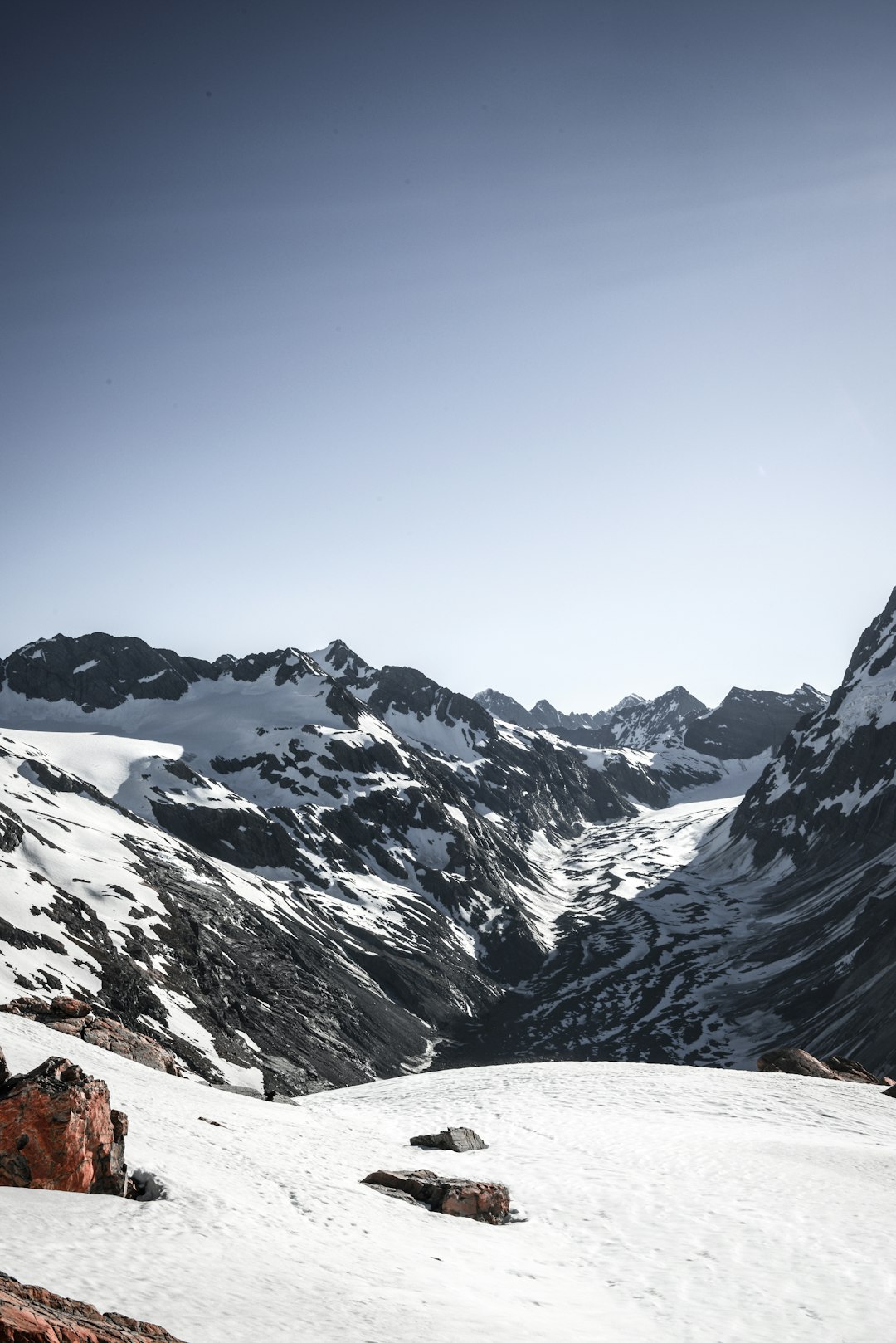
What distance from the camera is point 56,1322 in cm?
918

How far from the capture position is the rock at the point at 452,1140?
2911 cm

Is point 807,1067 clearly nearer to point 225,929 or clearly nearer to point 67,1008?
point 67,1008

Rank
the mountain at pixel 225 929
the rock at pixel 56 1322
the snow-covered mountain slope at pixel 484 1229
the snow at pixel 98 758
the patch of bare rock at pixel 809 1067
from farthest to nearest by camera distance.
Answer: the snow at pixel 98 758, the mountain at pixel 225 929, the patch of bare rock at pixel 809 1067, the snow-covered mountain slope at pixel 484 1229, the rock at pixel 56 1322

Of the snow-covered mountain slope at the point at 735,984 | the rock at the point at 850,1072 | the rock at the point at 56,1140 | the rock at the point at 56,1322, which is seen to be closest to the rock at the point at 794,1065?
the rock at the point at 850,1072

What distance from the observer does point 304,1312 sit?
13039 millimetres

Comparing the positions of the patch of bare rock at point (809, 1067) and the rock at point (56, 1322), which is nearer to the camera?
the rock at point (56, 1322)

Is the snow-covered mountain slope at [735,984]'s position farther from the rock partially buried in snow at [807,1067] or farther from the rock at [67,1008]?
the rock at [67,1008]

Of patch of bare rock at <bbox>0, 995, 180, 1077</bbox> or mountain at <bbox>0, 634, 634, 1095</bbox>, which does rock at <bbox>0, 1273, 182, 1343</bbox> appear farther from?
mountain at <bbox>0, 634, 634, 1095</bbox>

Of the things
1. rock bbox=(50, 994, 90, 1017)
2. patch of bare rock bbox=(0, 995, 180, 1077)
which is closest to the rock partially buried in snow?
patch of bare rock bbox=(0, 995, 180, 1077)

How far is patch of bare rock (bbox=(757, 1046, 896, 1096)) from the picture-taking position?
48.8 meters

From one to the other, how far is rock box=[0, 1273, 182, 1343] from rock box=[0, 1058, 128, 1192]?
6.21 metres

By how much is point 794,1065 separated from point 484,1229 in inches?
1417

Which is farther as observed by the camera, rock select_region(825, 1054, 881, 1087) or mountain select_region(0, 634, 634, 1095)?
mountain select_region(0, 634, 634, 1095)

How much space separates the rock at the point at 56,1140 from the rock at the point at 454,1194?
8656 millimetres
